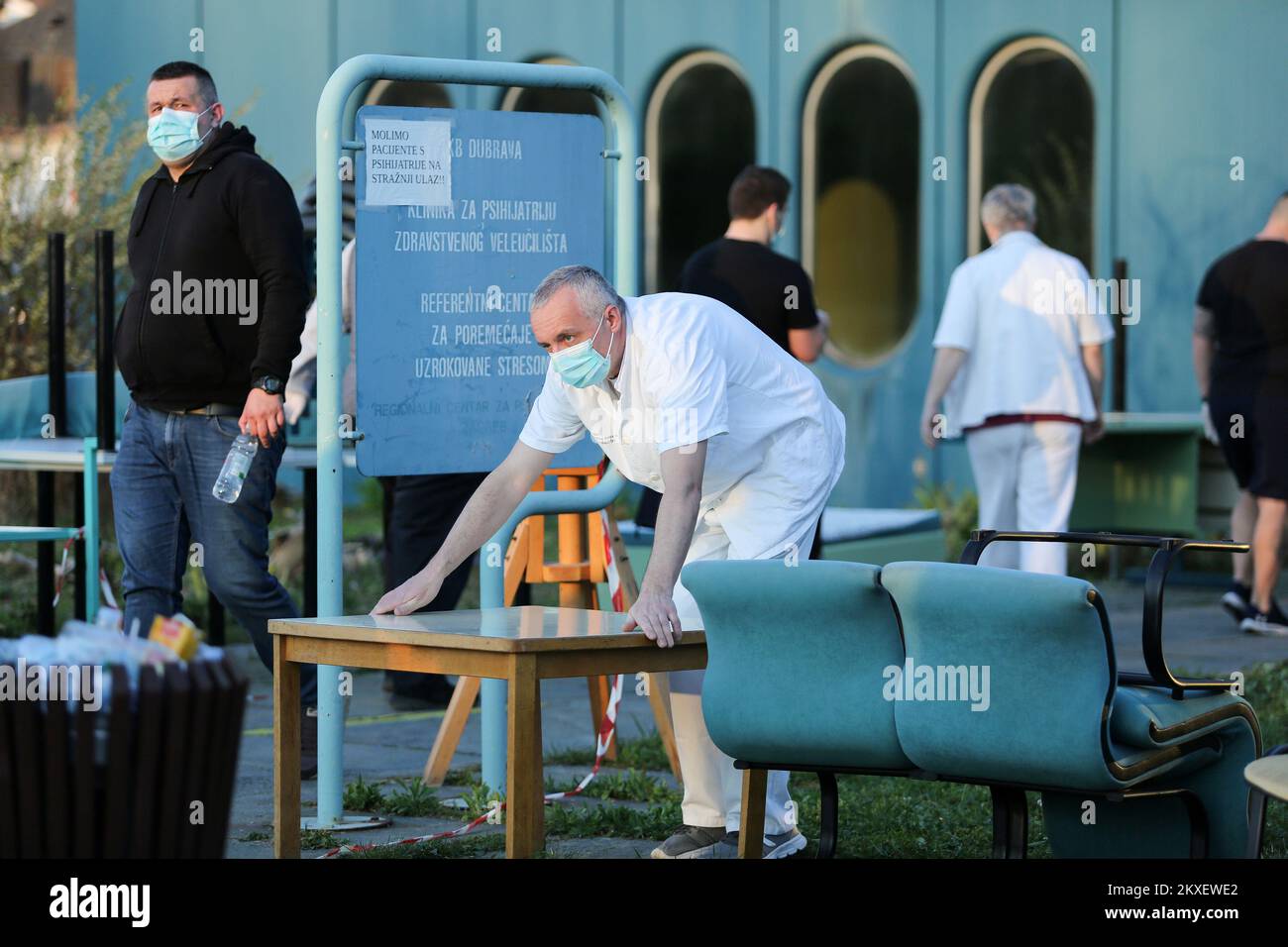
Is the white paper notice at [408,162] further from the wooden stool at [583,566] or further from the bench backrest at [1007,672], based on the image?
the bench backrest at [1007,672]

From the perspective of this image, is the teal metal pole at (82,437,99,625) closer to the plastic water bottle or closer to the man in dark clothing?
the plastic water bottle

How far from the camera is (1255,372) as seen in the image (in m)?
9.70

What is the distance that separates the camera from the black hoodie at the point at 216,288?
246 inches

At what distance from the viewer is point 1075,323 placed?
859cm

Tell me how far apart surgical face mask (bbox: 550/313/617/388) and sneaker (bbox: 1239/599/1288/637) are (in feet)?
18.7

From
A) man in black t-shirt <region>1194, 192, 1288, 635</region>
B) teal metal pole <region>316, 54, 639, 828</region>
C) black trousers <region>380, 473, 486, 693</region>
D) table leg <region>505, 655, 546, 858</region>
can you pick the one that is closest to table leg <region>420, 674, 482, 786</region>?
Result: teal metal pole <region>316, 54, 639, 828</region>

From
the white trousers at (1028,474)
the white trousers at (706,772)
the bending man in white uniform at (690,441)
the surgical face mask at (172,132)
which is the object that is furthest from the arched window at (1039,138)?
the white trousers at (706,772)

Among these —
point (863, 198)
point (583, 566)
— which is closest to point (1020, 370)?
point (583, 566)

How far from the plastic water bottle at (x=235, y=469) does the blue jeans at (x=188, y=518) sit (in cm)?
3

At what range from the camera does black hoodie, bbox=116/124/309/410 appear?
6254 mm

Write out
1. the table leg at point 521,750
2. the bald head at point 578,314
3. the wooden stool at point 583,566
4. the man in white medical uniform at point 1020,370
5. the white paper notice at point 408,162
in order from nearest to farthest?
the table leg at point 521,750
the bald head at point 578,314
the white paper notice at point 408,162
the wooden stool at point 583,566
the man in white medical uniform at point 1020,370

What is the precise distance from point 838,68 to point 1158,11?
2.10 m

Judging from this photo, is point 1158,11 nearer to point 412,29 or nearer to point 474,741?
point 412,29
